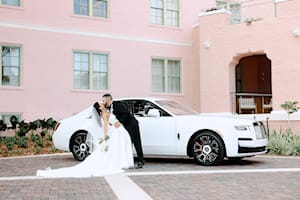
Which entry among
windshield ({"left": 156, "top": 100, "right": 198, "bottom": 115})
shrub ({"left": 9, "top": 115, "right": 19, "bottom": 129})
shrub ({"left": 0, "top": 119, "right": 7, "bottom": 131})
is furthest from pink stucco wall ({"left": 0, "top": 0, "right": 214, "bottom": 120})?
windshield ({"left": 156, "top": 100, "right": 198, "bottom": 115})

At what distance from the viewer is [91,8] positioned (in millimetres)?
20031

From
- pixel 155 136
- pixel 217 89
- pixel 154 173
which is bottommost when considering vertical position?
pixel 154 173

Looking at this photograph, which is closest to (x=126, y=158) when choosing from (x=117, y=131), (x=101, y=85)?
(x=117, y=131)

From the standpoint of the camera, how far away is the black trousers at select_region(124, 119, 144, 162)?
10.2 m

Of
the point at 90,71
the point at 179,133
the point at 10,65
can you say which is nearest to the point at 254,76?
the point at 90,71

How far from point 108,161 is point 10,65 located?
994 centimetres

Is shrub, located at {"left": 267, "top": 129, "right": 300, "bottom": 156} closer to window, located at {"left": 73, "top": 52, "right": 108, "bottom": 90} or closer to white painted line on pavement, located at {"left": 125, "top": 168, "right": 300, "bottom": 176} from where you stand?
white painted line on pavement, located at {"left": 125, "top": 168, "right": 300, "bottom": 176}

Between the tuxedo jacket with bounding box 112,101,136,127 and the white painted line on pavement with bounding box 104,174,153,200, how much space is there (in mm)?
1619

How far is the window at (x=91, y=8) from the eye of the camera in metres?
19.8

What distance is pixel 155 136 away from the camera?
10922 millimetres

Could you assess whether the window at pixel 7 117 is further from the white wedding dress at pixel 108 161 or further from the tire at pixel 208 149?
the tire at pixel 208 149

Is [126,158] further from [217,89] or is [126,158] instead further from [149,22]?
[149,22]

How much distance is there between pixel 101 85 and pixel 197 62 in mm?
5089

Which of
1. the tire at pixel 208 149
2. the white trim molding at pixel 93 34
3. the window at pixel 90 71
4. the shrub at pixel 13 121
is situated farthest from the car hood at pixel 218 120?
the white trim molding at pixel 93 34
